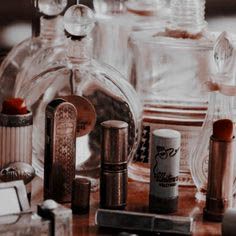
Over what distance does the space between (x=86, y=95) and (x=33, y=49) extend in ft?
0.71

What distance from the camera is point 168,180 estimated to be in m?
1.20

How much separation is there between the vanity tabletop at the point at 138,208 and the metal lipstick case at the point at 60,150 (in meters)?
0.03

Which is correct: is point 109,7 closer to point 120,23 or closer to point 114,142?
point 120,23

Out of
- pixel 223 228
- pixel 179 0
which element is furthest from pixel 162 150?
pixel 179 0

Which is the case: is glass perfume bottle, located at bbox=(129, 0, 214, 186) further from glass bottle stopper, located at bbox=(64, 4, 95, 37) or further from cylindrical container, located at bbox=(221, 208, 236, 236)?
cylindrical container, located at bbox=(221, 208, 236, 236)

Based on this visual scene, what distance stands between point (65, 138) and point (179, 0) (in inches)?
10.9

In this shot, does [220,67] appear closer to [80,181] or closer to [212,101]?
[212,101]

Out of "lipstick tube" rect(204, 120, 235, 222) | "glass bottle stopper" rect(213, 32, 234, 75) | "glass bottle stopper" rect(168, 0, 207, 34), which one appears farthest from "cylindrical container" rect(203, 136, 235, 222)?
"glass bottle stopper" rect(168, 0, 207, 34)

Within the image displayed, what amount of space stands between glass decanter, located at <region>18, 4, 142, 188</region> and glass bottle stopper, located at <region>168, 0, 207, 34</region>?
116mm

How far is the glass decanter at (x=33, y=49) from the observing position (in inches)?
56.0

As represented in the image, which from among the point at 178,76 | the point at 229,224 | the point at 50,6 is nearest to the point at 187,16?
the point at 178,76

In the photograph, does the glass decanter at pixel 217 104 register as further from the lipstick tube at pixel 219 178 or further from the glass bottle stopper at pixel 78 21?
the glass bottle stopper at pixel 78 21

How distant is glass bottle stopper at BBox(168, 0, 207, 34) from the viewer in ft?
4.32

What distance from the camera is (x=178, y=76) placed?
4.34ft
